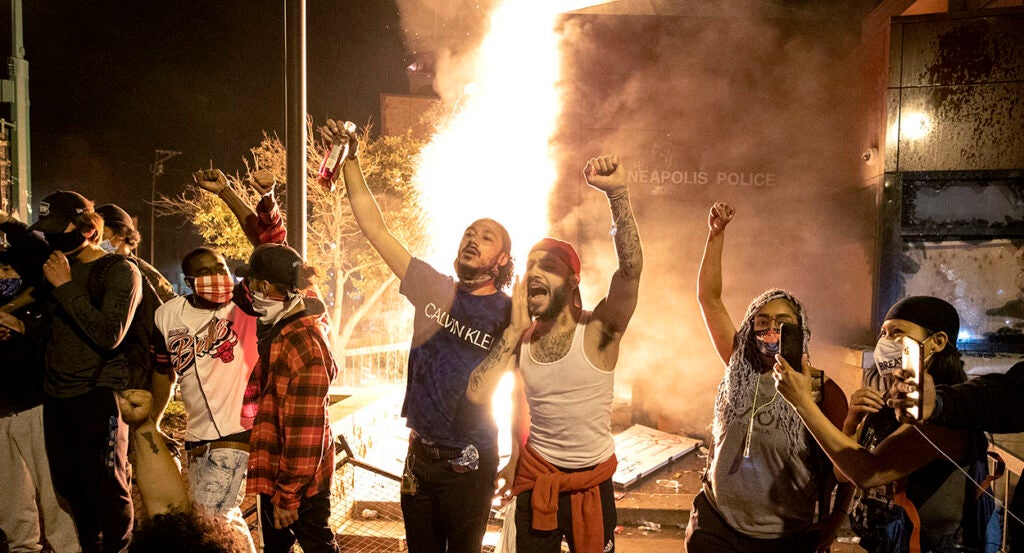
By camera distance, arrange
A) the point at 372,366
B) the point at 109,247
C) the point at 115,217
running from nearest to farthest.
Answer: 1. the point at 115,217
2. the point at 109,247
3. the point at 372,366

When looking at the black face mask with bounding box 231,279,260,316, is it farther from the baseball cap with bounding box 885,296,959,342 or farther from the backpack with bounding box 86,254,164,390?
the baseball cap with bounding box 885,296,959,342

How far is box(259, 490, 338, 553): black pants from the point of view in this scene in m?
3.22

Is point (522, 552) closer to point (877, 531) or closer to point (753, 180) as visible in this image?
point (877, 531)

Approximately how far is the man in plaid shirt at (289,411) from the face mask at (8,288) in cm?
222

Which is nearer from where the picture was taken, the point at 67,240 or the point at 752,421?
the point at 752,421

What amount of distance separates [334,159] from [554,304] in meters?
1.58

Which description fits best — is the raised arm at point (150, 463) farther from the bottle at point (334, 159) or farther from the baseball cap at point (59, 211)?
the baseball cap at point (59, 211)

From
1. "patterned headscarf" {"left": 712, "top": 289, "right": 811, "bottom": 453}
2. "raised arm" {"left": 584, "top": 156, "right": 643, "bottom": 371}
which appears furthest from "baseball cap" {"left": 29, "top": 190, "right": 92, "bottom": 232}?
"patterned headscarf" {"left": 712, "top": 289, "right": 811, "bottom": 453}

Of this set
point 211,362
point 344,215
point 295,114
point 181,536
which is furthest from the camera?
point 344,215

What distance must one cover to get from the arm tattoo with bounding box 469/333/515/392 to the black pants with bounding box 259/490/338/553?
1056 millimetres

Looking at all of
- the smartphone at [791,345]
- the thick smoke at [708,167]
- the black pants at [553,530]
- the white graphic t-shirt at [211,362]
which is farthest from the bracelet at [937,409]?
the thick smoke at [708,167]

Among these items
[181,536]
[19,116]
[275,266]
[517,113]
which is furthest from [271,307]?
[19,116]

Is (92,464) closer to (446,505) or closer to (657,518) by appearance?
(446,505)

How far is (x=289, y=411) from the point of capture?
312cm
